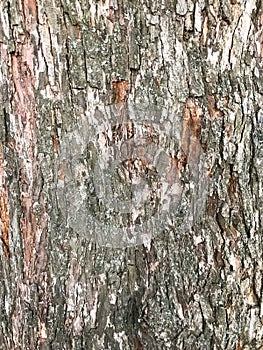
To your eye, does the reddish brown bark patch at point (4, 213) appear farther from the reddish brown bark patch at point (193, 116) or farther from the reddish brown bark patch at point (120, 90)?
the reddish brown bark patch at point (193, 116)

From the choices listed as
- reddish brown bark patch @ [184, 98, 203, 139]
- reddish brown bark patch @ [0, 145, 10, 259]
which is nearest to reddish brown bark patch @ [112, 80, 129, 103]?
reddish brown bark patch @ [184, 98, 203, 139]

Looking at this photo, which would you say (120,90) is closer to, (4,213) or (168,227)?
(168,227)

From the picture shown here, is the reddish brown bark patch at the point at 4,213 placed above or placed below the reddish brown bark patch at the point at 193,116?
below

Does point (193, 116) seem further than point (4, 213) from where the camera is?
No

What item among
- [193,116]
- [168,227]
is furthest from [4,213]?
[193,116]

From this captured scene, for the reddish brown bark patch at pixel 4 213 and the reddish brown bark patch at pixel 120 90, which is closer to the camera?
the reddish brown bark patch at pixel 120 90

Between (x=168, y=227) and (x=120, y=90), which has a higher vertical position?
(x=120, y=90)

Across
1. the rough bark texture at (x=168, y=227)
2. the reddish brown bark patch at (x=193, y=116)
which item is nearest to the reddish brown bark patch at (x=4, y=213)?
the rough bark texture at (x=168, y=227)

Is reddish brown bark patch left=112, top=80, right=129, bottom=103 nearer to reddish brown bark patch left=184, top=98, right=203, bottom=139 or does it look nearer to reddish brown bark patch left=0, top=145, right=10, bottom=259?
reddish brown bark patch left=184, top=98, right=203, bottom=139
